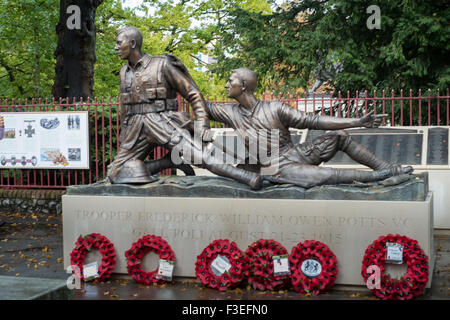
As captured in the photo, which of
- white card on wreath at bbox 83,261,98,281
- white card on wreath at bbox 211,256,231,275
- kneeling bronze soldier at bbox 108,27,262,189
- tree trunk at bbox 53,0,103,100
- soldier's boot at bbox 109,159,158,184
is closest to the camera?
white card on wreath at bbox 211,256,231,275

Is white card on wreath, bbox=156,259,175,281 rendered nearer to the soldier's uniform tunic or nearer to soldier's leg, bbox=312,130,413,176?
the soldier's uniform tunic

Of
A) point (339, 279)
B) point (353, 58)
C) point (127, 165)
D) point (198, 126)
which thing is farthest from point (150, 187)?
point (353, 58)

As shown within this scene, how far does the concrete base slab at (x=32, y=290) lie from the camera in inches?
117

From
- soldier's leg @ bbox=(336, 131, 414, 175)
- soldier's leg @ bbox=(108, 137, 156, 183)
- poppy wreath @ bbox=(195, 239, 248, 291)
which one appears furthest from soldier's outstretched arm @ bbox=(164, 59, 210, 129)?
soldier's leg @ bbox=(336, 131, 414, 175)

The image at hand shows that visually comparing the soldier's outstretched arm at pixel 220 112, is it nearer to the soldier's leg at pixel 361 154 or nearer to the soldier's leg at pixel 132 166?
the soldier's leg at pixel 132 166

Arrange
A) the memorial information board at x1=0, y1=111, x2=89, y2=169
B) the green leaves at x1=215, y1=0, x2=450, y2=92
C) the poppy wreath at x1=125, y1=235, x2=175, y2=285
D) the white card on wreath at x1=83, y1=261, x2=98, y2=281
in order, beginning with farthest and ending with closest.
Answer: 1. the green leaves at x1=215, y1=0, x2=450, y2=92
2. the memorial information board at x1=0, y1=111, x2=89, y2=169
3. the white card on wreath at x1=83, y1=261, x2=98, y2=281
4. the poppy wreath at x1=125, y1=235, x2=175, y2=285

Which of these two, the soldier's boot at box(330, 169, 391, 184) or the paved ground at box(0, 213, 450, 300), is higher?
the soldier's boot at box(330, 169, 391, 184)


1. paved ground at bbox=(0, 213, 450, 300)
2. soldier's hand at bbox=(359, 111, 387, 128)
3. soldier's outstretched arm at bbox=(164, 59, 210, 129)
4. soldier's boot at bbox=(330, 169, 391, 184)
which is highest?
soldier's outstretched arm at bbox=(164, 59, 210, 129)

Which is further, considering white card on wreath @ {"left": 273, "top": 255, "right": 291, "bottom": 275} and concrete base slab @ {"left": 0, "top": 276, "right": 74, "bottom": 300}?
white card on wreath @ {"left": 273, "top": 255, "right": 291, "bottom": 275}

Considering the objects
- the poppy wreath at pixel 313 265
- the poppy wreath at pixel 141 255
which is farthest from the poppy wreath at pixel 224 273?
the poppy wreath at pixel 313 265

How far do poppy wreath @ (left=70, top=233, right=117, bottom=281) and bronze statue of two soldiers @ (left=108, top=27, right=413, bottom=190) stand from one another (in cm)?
73

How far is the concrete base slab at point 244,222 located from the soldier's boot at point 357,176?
1.30 ft

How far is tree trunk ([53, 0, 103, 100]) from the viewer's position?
14.0m

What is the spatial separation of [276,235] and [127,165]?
1929mm
